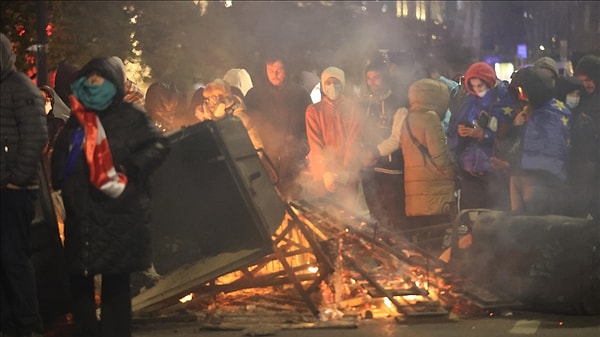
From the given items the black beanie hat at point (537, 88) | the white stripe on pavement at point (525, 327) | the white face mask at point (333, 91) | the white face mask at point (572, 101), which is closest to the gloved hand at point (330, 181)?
the white face mask at point (333, 91)

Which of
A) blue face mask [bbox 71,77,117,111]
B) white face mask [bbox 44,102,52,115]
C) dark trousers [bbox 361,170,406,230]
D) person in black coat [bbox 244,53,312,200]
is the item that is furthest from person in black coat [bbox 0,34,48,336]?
dark trousers [bbox 361,170,406,230]

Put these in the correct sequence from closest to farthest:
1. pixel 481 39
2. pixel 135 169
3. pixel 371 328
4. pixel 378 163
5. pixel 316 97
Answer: pixel 135 169 < pixel 371 328 < pixel 378 163 < pixel 316 97 < pixel 481 39

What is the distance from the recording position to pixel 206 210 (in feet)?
27.1

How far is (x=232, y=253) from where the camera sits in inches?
324

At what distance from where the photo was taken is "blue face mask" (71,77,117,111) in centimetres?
687

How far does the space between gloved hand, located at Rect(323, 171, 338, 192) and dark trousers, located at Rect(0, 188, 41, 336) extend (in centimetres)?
598

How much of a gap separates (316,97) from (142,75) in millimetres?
11691

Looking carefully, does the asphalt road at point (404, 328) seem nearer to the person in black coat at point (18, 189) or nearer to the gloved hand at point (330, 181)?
the person in black coat at point (18, 189)

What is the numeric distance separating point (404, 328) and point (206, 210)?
159 cm

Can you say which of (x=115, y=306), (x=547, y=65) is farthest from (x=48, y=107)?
(x=547, y=65)

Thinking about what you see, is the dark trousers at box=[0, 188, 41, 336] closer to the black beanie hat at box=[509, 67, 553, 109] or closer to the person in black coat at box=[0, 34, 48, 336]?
the person in black coat at box=[0, 34, 48, 336]

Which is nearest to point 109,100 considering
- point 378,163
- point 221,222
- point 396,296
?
point 221,222

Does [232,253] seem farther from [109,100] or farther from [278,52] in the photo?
[278,52]

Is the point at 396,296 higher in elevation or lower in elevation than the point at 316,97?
lower
